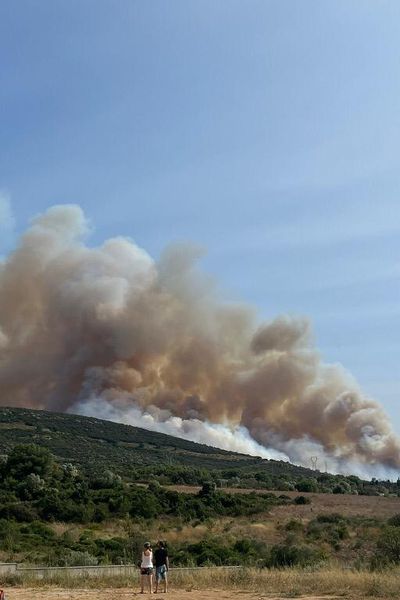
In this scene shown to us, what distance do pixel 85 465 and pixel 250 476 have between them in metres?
17.6

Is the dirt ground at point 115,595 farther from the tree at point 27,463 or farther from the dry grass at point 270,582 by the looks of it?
the tree at point 27,463

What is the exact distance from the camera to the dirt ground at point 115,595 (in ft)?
56.4

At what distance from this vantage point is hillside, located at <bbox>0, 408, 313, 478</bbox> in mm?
75812

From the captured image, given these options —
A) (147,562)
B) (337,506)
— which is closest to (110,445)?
(337,506)

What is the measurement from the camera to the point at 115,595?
57.9ft

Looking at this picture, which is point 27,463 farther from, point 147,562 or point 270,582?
point 270,582

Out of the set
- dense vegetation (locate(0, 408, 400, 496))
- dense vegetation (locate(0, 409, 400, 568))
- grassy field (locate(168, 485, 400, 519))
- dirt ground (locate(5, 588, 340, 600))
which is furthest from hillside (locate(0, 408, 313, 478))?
dirt ground (locate(5, 588, 340, 600))

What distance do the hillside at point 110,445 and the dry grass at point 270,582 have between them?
4640cm

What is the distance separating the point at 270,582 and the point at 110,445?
69363 millimetres

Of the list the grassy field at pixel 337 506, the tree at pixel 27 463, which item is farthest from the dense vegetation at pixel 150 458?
the tree at pixel 27 463

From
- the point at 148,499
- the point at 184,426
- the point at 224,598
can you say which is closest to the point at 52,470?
the point at 148,499

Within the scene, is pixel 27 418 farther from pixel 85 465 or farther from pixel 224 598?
pixel 224 598

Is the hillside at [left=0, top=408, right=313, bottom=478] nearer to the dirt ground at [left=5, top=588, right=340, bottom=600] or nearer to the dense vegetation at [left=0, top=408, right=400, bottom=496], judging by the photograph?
the dense vegetation at [left=0, top=408, right=400, bottom=496]

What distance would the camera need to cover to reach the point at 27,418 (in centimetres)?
9425
